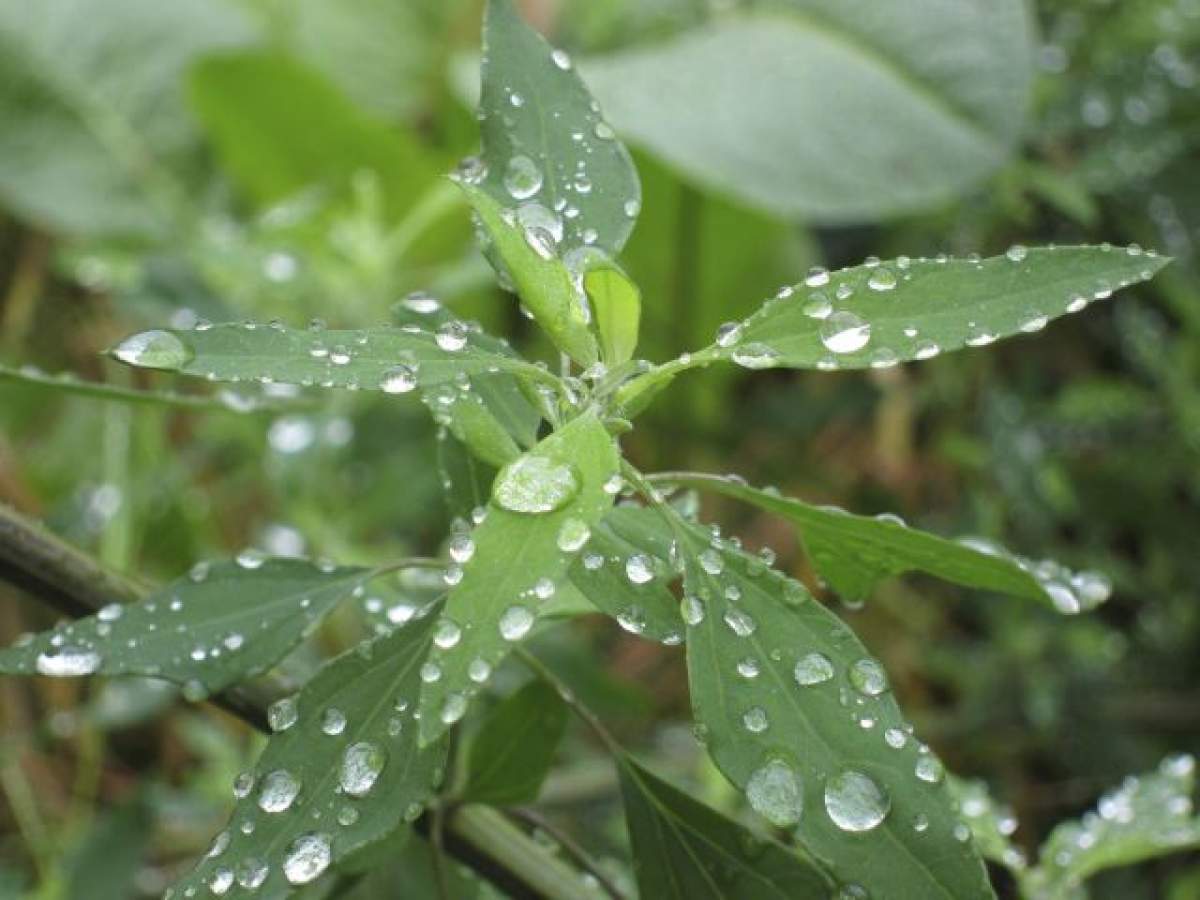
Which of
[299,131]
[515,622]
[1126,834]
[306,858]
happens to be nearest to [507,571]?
[515,622]

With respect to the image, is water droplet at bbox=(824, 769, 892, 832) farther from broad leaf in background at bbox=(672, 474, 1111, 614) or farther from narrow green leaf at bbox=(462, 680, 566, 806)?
narrow green leaf at bbox=(462, 680, 566, 806)

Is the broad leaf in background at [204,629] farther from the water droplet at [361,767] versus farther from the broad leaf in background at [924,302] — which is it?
the broad leaf in background at [924,302]

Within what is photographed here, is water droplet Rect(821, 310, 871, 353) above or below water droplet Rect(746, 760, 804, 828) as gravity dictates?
above

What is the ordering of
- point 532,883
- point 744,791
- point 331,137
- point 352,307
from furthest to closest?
point 331,137 → point 352,307 → point 532,883 → point 744,791

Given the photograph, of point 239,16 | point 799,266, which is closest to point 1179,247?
point 799,266

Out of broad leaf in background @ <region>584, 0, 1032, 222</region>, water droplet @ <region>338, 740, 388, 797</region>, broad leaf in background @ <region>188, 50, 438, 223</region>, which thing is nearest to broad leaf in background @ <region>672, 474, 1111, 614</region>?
water droplet @ <region>338, 740, 388, 797</region>

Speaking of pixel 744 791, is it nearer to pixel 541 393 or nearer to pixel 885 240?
pixel 541 393

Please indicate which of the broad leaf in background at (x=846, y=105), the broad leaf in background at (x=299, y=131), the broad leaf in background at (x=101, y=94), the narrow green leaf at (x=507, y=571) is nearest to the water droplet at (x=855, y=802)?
the narrow green leaf at (x=507, y=571)
